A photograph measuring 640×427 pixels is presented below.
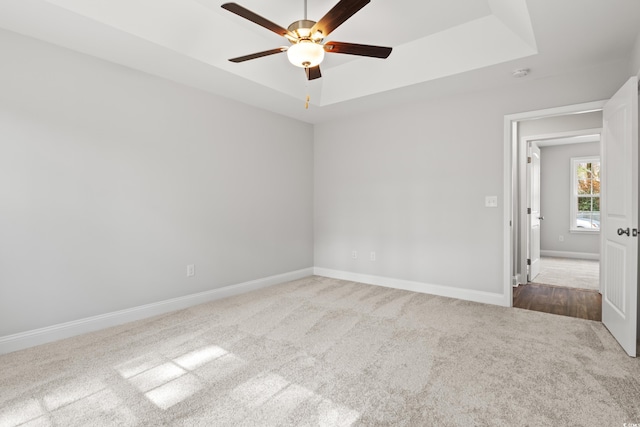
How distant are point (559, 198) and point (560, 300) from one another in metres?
4.26

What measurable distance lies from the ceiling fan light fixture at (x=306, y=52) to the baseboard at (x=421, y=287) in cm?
309

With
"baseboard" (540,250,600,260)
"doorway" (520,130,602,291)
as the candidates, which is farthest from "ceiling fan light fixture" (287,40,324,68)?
"baseboard" (540,250,600,260)

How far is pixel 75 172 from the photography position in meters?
2.79

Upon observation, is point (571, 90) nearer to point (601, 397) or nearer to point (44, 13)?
point (601, 397)

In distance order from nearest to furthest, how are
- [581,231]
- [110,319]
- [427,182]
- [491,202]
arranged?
[110,319]
[491,202]
[427,182]
[581,231]

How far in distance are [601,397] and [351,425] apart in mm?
1504

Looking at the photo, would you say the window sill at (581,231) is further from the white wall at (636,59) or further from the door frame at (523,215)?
the white wall at (636,59)

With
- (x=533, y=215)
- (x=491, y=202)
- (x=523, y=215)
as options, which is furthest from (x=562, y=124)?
(x=491, y=202)

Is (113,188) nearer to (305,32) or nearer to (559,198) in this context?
(305,32)

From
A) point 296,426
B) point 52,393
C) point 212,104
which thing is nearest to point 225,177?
point 212,104

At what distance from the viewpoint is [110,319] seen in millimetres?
2980

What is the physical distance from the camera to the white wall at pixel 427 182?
3604 millimetres

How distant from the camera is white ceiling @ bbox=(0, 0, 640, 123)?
2.33 meters

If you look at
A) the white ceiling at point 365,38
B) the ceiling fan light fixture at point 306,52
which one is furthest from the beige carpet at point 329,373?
the white ceiling at point 365,38
